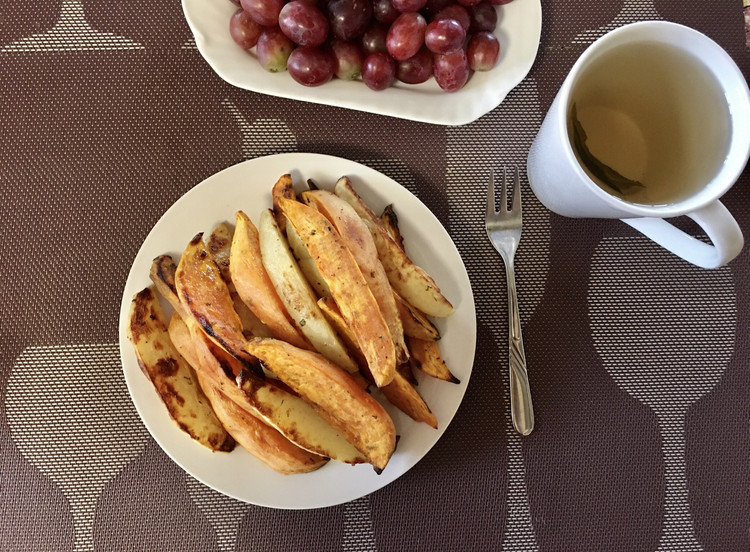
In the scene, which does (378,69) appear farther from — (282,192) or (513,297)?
(513,297)

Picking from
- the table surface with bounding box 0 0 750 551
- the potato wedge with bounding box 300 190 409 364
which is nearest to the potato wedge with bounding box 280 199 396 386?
the potato wedge with bounding box 300 190 409 364

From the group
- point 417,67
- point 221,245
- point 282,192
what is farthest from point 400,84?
point 221,245

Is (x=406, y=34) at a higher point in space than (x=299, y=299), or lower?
higher

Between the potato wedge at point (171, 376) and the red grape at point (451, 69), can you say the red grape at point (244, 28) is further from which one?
the potato wedge at point (171, 376)

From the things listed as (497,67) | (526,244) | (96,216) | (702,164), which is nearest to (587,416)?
(526,244)

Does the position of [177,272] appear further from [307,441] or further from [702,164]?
[702,164]

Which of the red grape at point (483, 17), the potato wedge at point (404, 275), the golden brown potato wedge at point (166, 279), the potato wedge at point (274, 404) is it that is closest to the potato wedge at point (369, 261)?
the potato wedge at point (404, 275)
